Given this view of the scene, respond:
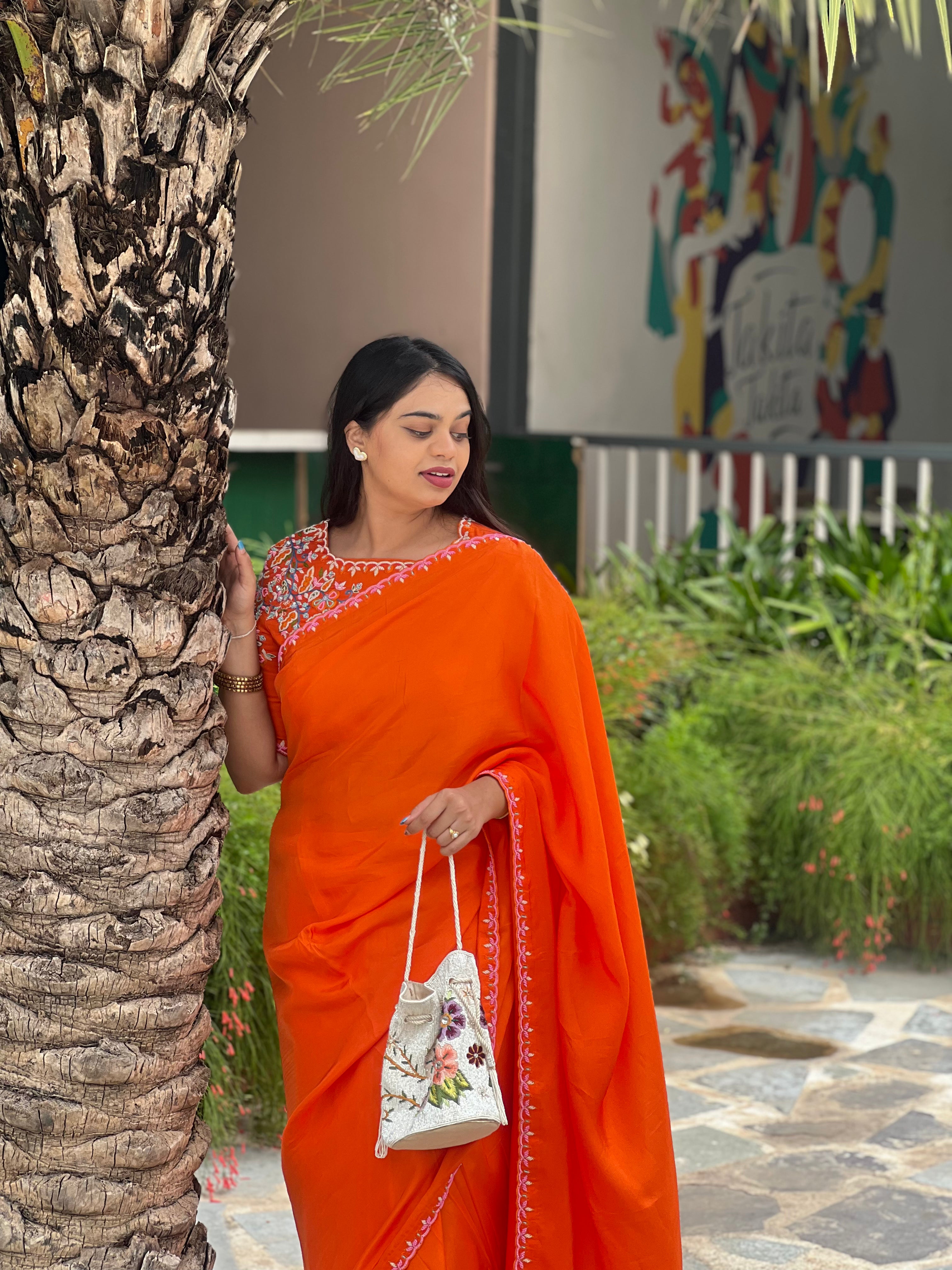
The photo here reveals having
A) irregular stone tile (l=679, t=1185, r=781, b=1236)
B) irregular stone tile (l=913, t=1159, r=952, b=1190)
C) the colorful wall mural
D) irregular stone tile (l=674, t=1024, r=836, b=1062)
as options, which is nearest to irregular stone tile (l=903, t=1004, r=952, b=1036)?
irregular stone tile (l=674, t=1024, r=836, b=1062)

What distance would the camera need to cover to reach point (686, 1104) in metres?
3.98

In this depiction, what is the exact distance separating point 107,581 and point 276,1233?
1.82 meters

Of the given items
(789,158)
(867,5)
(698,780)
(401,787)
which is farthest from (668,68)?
(401,787)

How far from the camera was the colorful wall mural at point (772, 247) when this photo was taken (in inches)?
366

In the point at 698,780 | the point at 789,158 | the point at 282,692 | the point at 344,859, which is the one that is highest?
the point at 789,158

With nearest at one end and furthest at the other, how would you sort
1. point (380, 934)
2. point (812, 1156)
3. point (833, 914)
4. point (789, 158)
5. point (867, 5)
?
point (380, 934)
point (867, 5)
point (812, 1156)
point (833, 914)
point (789, 158)

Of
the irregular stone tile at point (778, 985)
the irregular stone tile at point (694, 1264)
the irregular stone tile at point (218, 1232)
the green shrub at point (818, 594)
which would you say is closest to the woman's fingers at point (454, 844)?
the irregular stone tile at point (218, 1232)

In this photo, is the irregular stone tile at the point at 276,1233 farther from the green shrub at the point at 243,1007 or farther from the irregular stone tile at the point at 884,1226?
the irregular stone tile at the point at 884,1226

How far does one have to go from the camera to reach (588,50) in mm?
8086

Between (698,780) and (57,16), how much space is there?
378cm

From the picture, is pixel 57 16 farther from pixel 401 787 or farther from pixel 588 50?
pixel 588 50

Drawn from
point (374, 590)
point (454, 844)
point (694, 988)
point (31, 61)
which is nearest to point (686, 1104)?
point (694, 988)

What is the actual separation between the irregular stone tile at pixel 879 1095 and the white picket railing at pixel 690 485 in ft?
10.0

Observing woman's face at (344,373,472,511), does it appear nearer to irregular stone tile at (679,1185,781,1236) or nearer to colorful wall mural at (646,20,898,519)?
irregular stone tile at (679,1185,781,1236)
